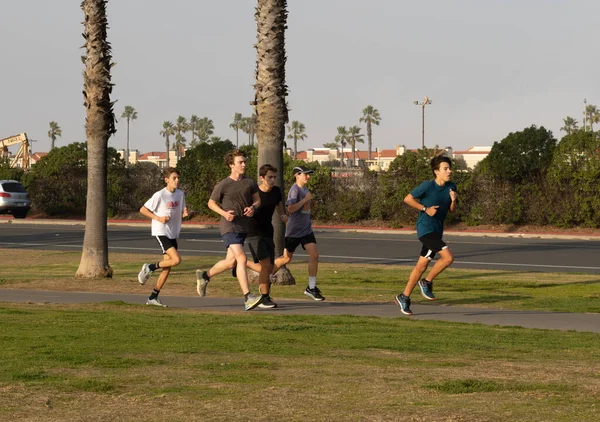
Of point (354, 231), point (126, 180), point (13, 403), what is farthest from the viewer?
point (126, 180)

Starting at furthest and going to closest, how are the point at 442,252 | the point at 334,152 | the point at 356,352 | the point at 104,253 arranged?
the point at 334,152 → the point at 104,253 → the point at 442,252 → the point at 356,352

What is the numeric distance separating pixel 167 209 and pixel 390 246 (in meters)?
16.3

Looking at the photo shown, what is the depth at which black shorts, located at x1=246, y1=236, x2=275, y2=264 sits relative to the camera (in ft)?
46.3

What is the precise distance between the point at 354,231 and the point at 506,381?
31.2 metres

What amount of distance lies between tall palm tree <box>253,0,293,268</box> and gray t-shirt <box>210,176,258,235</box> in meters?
4.91

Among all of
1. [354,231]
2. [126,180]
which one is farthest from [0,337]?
[126,180]

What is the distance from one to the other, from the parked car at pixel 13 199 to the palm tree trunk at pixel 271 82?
102ft

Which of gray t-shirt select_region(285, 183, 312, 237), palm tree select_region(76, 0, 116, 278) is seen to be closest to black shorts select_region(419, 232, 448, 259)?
gray t-shirt select_region(285, 183, 312, 237)

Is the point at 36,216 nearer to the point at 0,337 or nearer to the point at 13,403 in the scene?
the point at 0,337

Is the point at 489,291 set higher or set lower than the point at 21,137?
lower

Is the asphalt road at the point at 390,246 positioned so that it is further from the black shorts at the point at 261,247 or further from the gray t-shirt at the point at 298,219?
the black shorts at the point at 261,247

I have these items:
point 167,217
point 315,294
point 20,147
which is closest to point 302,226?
point 315,294

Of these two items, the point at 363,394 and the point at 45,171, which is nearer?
the point at 363,394

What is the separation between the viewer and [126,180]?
47938 mm
